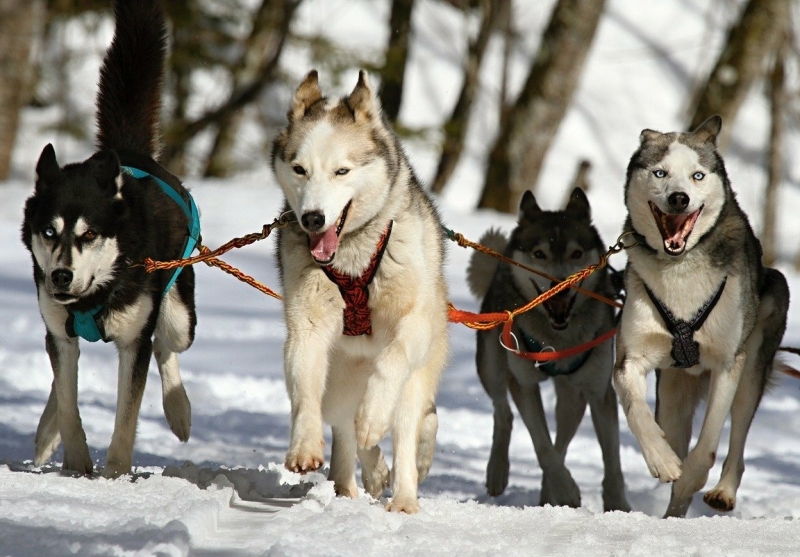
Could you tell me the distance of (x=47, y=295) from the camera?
434cm

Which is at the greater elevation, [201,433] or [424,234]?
[424,234]

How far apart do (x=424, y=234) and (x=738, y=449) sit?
1723mm

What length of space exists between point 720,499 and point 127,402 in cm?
258

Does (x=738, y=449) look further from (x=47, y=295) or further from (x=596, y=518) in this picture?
(x=47, y=295)

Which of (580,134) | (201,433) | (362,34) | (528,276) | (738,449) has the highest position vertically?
(362,34)

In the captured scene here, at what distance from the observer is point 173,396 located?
16.7 ft

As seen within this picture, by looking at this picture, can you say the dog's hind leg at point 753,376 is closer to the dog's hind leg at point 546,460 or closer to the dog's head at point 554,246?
the dog's hind leg at point 546,460

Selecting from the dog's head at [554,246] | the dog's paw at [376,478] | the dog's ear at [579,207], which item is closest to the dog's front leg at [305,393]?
the dog's paw at [376,478]

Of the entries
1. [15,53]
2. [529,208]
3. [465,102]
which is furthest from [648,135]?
[465,102]

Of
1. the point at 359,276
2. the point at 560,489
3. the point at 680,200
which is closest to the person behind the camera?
the point at 359,276

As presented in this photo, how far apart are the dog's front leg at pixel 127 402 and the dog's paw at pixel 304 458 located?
1.11m

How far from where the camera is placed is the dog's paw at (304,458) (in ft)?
11.7

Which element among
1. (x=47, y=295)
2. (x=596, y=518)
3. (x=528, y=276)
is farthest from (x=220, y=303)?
(x=596, y=518)

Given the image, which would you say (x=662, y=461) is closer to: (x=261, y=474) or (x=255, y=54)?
(x=261, y=474)
